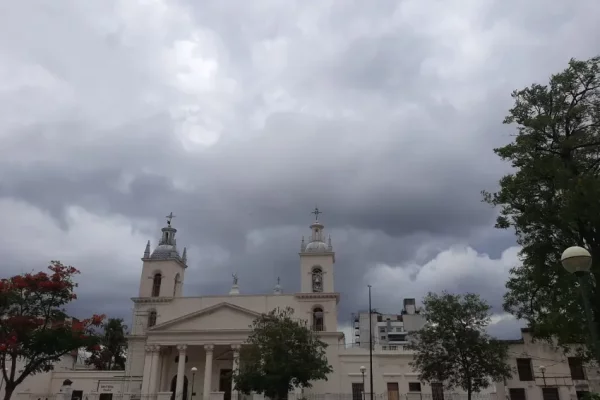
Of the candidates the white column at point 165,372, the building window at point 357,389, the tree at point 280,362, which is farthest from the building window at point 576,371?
the white column at point 165,372

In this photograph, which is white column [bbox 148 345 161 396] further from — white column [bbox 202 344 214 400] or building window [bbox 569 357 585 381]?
building window [bbox 569 357 585 381]

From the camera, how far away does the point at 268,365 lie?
89.3 feet

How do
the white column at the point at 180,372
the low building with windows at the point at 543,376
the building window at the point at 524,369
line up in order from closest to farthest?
the low building with windows at the point at 543,376 → the building window at the point at 524,369 → the white column at the point at 180,372

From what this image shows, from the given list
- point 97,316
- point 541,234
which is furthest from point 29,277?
point 541,234

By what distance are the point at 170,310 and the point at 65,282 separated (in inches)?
789

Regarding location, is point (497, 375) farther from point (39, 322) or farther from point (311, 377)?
point (39, 322)

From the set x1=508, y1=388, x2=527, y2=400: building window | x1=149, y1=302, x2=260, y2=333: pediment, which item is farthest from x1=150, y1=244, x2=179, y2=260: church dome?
x1=508, y1=388, x2=527, y2=400: building window

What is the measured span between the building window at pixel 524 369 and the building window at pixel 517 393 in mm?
756

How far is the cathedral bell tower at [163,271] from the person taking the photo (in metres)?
46.2

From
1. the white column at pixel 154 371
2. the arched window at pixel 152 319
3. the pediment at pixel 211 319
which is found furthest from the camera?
the arched window at pixel 152 319

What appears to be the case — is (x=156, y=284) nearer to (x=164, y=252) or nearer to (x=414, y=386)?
(x=164, y=252)

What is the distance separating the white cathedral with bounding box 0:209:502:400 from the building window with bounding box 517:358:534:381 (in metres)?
5.72

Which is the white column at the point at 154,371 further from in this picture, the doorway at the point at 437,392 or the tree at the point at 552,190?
the tree at the point at 552,190

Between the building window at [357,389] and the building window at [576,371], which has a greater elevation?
the building window at [576,371]
